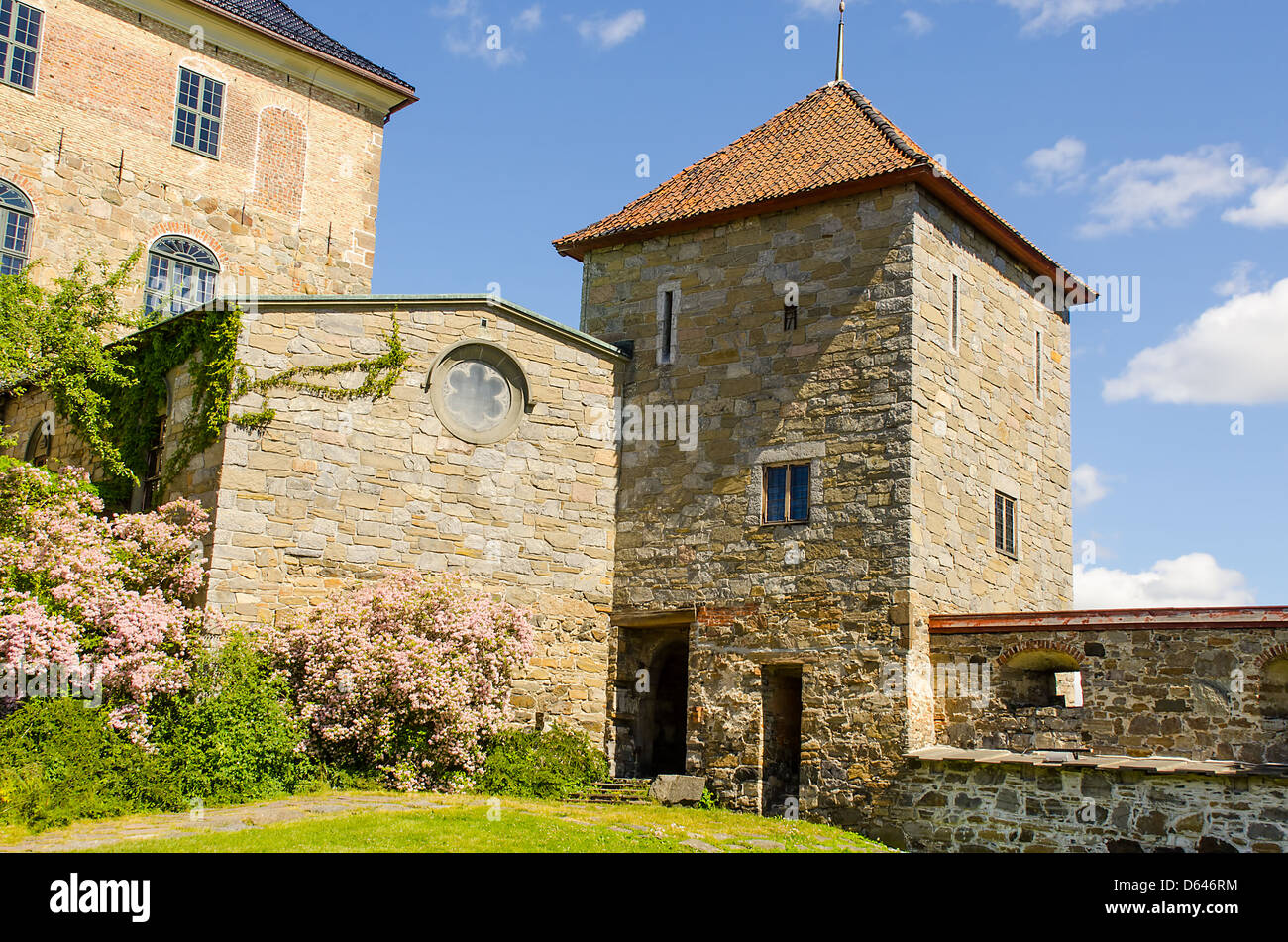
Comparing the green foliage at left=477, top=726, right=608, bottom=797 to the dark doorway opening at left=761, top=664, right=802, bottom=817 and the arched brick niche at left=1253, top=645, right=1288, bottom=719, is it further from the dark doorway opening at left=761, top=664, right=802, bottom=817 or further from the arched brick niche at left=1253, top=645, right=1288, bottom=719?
the arched brick niche at left=1253, top=645, right=1288, bottom=719

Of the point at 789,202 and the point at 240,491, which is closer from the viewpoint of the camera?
the point at 240,491

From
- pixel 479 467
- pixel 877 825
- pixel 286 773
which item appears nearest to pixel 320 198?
pixel 479 467

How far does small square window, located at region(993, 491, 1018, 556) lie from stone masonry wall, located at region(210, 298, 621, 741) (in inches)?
226

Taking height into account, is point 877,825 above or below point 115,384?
below

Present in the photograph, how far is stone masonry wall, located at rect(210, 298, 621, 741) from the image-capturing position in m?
15.3

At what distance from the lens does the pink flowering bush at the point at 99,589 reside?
12.8 meters

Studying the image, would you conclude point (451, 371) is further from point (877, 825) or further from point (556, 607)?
point (877, 825)

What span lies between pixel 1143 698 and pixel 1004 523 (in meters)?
4.43

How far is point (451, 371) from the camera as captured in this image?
1709 cm

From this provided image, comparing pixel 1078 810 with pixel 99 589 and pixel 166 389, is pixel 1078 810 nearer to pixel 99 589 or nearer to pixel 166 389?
pixel 99 589

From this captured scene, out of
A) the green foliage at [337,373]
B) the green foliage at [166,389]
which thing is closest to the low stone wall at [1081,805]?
the green foliage at [337,373]

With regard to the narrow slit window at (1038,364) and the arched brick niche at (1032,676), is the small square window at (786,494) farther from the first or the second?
the narrow slit window at (1038,364)
